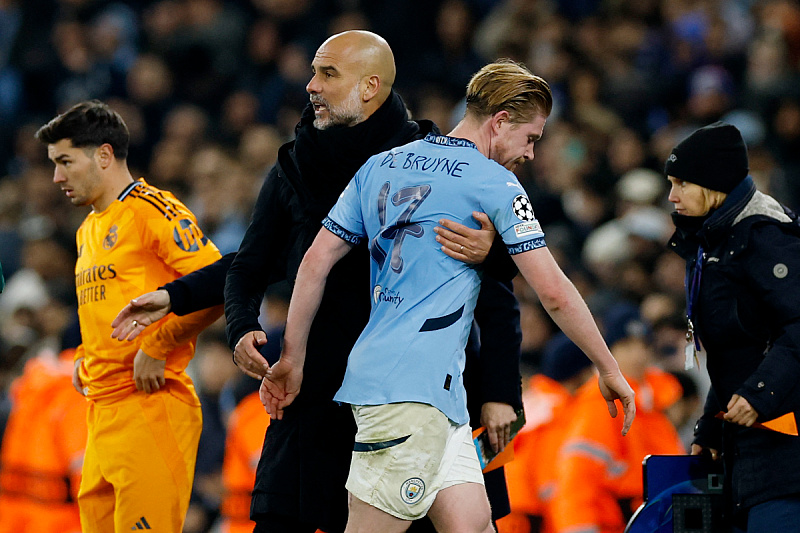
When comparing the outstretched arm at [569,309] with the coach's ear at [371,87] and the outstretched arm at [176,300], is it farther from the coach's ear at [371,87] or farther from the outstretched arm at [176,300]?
the outstretched arm at [176,300]

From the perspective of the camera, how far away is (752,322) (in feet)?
13.7

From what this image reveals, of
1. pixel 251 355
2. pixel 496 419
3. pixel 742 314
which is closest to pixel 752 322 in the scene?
pixel 742 314

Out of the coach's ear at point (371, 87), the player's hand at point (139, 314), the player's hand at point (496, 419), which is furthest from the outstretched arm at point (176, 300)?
the player's hand at point (496, 419)

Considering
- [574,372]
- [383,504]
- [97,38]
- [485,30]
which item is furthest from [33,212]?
[383,504]


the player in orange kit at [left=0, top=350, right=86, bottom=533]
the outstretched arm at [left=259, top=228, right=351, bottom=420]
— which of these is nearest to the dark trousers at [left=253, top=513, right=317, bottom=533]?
the outstretched arm at [left=259, top=228, right=351, bottom=420]

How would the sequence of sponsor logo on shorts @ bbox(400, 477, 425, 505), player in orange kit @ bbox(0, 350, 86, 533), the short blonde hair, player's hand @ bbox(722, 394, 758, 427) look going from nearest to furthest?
sponsor logo on shorts @ bbox(400, 477, 425, 505)
the short blonde hair
player's hand @ bbox(722, 394, 758, 427)
player in orange kit @ bbox(0, 350, 86, 533)

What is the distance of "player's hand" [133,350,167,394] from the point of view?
15.2 feet

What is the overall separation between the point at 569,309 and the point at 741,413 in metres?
0.88

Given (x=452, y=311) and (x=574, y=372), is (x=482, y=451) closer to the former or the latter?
(x=452, y=311)

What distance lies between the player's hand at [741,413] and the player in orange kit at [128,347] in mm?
2092

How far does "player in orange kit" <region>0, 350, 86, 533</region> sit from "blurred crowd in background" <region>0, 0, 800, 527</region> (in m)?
0.49

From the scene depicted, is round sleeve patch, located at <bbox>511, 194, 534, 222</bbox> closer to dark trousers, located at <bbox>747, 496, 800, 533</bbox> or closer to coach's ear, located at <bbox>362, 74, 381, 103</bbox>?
coach's ear, located at <bbox>362, 74, 381, 103</bbox>

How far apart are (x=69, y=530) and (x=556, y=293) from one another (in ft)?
16.5

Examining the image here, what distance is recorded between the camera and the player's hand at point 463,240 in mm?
3549
